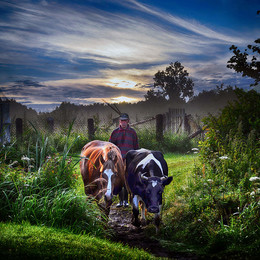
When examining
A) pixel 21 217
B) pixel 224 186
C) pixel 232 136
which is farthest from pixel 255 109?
pixel 21 217

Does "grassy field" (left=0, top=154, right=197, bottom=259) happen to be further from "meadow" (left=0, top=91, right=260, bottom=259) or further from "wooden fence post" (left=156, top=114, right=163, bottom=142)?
"wooden fence post" (left=156, top=114, right=163, bottom=142)

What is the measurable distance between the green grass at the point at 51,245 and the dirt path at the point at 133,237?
58cm

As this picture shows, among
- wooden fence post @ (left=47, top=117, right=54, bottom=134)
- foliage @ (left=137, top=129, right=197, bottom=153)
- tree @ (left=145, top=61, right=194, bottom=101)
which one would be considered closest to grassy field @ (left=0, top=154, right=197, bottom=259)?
foliage @ (left=137, top=129, right=197, bottom=153)

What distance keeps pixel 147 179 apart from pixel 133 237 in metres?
1.35

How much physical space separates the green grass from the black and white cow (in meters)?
1.10

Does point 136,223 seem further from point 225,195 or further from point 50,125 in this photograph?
point 50,125

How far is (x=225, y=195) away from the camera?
21.8 ft

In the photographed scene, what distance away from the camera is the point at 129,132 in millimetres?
8859

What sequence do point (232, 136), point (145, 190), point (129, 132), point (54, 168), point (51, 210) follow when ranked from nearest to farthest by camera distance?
1. point (51, 210)
2. point (145, 190)
3. point (54, 168)
4. point (232, 136)
5. point (129, 132)

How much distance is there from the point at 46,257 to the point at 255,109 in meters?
6.99

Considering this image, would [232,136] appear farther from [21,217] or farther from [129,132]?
[21,217]

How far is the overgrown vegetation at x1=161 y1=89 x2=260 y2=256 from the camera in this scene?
223 inches

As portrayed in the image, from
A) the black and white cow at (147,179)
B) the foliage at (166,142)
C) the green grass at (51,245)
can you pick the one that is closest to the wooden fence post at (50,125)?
the foliage at (166,142)

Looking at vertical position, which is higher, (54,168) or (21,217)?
(54,168)
